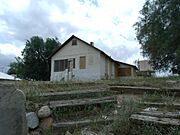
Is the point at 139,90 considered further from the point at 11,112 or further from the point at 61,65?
the point at 61,65

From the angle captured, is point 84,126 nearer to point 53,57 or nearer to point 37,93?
point 37,93

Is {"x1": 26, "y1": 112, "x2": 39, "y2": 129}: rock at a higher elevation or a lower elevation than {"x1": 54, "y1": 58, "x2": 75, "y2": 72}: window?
lower

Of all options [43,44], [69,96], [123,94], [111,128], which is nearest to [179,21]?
[123,94]

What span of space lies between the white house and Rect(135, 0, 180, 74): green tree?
7.33 meters

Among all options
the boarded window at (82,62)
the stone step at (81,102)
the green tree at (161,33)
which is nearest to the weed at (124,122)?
the stone step at (81,102)

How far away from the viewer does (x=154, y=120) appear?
452 cm

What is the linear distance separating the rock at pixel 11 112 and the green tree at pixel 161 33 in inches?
665

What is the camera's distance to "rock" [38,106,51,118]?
535 centimetres

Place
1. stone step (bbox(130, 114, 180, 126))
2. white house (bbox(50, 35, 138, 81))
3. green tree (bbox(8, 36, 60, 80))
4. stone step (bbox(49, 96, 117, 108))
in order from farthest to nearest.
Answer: green tree (bbox(8, 36, 60, 80)), white house (bbox(50, 35, 138, 81)), stone step (bbox(49, 96, 117, 108)), stone step (bbox(130, 114, 180, 126))

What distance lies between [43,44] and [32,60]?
300cm

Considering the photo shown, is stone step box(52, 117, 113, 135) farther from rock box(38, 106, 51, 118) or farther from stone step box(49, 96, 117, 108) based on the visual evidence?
stone step box(49, 96, 117, 108)

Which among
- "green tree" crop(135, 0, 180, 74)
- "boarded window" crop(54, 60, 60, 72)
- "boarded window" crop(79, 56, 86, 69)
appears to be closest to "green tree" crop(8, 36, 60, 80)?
"boarded window" crop(54, 60, 60, 72)

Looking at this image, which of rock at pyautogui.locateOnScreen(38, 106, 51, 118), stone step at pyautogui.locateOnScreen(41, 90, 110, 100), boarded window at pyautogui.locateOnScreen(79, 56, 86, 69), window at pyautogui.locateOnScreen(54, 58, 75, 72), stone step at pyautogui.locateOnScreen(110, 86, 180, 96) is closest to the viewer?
rock at pyautogui.locateOnScreen(38, 106, 51, 118)

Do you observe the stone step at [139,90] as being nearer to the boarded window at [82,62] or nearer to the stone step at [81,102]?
the stone step at [81,102]
